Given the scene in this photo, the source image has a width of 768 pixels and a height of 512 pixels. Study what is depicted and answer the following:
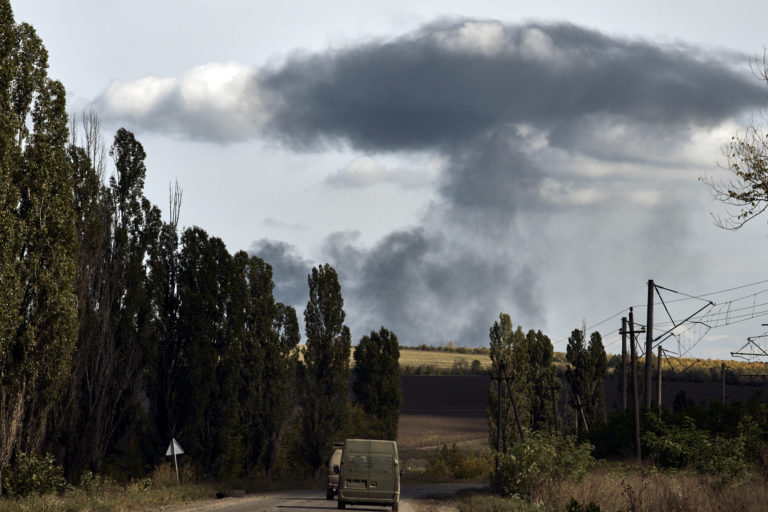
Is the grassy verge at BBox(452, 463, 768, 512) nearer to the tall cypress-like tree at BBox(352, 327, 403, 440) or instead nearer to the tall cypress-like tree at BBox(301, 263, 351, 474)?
the tall cypress-like tree at BBox(301, 263, 351, 474)

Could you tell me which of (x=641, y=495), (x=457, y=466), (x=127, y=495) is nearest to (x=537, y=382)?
(x=457, y=466)

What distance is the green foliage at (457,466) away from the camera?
2620 inches

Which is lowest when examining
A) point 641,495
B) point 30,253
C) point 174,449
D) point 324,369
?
point 174,449

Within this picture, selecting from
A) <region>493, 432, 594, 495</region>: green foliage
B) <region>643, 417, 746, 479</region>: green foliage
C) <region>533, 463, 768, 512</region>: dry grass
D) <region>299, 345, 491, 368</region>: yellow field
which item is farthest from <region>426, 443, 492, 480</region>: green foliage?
<region>299, 345, 491, 368</region>: yellow field

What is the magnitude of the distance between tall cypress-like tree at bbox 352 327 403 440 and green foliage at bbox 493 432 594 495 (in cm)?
3391

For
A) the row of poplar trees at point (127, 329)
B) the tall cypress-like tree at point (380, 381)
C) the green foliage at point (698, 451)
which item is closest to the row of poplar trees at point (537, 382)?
the tall cypress-like tree at point (380, 381)

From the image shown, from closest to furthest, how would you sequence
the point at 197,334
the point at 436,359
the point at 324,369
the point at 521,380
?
the point at 197,334, the point at 324,369, the point at 521,380, the point at 436,359

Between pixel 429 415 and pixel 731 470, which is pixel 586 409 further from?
pixel 731 470

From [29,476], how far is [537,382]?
56591 millimetres

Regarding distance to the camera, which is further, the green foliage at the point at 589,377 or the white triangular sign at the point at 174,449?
the green foliage at the point at 589,377

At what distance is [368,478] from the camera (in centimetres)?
2600

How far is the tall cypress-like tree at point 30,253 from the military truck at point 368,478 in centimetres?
1027

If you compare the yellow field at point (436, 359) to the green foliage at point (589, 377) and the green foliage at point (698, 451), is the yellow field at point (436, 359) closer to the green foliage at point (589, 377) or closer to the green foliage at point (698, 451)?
the green foliage at point (589, 377)

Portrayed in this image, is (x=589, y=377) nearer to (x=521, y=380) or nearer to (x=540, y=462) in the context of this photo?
(x=521, y=380)
